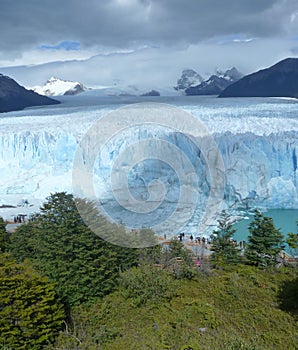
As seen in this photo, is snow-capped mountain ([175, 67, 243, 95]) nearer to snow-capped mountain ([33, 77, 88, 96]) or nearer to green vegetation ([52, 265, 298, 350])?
snow-capped mountain ([33, 77, 88, 96])

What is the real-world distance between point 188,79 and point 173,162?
30.0m

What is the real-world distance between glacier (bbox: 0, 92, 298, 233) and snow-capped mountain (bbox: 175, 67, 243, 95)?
82.8ft

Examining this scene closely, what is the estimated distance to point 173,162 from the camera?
13797mm

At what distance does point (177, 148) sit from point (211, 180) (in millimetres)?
1688

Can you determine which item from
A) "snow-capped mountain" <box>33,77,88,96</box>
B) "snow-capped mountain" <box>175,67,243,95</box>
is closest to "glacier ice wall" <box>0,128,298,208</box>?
"snow-capped mountain" <box>175,67,243,95</box>

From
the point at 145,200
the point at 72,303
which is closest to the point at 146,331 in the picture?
the point at 72,303

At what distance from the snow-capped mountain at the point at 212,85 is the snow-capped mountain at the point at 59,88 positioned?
44.2 ft

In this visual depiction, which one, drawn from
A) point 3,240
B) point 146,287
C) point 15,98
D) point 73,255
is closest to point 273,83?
point 15,98

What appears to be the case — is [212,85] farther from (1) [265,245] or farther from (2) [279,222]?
(1) [265,245]

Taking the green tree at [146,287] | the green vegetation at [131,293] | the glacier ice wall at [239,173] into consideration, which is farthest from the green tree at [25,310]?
the glacier ice wall at [239,173]

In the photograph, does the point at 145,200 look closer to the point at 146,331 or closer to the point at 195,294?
the point at 195,294

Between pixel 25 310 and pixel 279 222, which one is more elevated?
pixel 25 310

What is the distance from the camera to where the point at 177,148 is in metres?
13.9

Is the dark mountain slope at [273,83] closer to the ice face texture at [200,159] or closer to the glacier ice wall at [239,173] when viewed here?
the ice face texture at [200,159]
